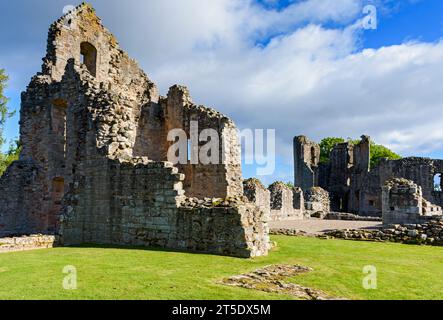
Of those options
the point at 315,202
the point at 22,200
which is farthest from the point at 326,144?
the point at 22,200

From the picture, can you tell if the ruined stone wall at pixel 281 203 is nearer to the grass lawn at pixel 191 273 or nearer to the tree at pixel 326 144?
the grass lawn at pixel 191 273

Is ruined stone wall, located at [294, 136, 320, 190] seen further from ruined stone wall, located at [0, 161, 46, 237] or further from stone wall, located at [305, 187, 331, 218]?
ruined stone wall, located at [0, 161, 46, 237]

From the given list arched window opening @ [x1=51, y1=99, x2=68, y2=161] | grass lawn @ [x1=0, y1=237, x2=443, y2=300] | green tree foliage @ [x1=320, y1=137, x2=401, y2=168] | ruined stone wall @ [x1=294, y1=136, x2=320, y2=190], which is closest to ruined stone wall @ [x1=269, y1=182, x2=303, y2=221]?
arched window opening @ [x1=51, y1=99, x2=68, y2=161]

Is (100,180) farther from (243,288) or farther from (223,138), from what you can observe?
(243,288)

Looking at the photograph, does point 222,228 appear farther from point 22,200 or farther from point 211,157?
point 22,200

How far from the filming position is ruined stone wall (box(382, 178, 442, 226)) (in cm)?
1855

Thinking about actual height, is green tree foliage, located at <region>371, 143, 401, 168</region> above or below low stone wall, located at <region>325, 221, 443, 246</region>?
above

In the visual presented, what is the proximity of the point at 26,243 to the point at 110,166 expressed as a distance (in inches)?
138

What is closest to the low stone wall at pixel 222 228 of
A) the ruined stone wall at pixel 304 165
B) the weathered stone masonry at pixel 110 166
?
the weathered stone masonry at pixel 110 166

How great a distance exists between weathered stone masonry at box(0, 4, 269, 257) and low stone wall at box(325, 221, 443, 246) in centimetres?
584

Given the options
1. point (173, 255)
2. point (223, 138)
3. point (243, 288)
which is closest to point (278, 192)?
A: point (223, 138)

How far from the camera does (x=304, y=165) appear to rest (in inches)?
1991
